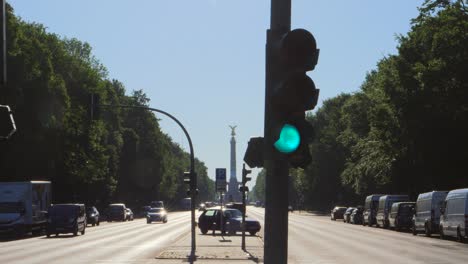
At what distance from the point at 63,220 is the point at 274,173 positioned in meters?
39.1

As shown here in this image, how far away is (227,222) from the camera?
46.8 metres

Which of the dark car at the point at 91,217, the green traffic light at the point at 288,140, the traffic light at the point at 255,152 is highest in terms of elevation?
the traffic light at the point at 255,152

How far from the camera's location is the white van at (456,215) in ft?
120

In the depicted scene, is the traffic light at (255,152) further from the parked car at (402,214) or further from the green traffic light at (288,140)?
the parked car at (402,214)

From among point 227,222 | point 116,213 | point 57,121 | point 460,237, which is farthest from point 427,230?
point 116,213

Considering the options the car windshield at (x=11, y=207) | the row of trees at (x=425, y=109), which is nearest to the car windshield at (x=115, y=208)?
the row of trees at (x=425, y=109)

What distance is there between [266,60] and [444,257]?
21.2 meters

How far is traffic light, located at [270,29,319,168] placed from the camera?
629 cm

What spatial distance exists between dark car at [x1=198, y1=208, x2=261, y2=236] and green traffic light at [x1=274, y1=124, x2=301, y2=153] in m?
39.3

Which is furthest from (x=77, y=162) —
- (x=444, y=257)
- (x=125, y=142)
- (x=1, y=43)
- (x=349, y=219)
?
(x=1, y=43)

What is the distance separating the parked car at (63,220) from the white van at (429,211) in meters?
18.8

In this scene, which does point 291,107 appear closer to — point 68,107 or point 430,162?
point 430,162

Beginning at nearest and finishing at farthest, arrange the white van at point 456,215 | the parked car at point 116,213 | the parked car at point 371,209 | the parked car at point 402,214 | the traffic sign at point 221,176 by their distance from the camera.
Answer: the traffic sign at point 221,176, the white van at point 456,215, the parked car at point 402,214, the parked car at point 371,209, the parked car at point 116,213

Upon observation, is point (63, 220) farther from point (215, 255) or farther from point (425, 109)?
point (425, 109)
